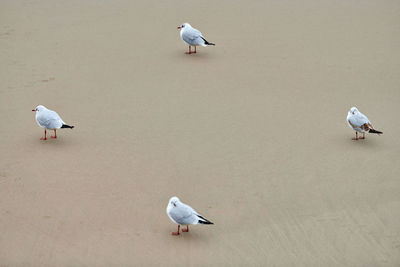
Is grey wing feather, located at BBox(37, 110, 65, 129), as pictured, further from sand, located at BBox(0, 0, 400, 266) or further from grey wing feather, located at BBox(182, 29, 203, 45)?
grey wing feather, located at BBox(182, 29, 203, 45)

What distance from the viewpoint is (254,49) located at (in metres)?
20.5

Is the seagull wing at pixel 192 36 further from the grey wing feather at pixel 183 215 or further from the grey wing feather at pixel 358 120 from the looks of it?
the grey wing feather at pixel 183 215

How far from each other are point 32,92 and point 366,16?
35.3 ft

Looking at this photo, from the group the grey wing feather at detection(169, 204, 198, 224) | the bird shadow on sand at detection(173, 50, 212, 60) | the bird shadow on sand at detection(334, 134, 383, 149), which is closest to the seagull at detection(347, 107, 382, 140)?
the bird shadow on sand at detection(334, 134, 383, 149)

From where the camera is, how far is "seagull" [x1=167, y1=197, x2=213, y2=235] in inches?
470

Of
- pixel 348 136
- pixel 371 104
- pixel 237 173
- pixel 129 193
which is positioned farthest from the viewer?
pixel 371 104

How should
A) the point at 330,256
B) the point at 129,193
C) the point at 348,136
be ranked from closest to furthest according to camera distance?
the point at 330,256 → the point at 129,193 → the point at 348,136

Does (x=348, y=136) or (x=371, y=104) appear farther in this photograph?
(x=371, y=104)

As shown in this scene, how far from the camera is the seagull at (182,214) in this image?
11.9 m

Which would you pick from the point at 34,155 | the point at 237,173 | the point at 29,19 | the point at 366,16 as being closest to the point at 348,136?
the point at 237,173

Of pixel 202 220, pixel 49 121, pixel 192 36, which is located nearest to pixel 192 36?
pixel 192 36

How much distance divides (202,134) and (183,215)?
3991mm

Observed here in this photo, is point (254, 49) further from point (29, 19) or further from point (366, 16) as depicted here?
point (29, 19)

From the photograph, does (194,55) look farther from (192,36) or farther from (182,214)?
(182,214)
